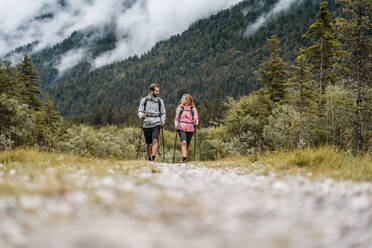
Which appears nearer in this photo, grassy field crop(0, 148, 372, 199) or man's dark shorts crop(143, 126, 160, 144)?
grassy field crop(0, 148, 372, 199)

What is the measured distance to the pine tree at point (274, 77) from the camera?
111ft

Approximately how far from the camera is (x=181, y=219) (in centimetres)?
214

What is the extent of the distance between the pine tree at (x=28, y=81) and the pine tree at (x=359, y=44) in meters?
43.7

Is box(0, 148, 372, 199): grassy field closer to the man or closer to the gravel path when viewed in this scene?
the gravel path

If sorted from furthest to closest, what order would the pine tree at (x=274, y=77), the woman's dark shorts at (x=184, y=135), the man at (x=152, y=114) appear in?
1. the pine tree at (x=274, y=77)
2. the woman's dark shorts at (x=184, y=135)
3. the man at (x=152, y=114)

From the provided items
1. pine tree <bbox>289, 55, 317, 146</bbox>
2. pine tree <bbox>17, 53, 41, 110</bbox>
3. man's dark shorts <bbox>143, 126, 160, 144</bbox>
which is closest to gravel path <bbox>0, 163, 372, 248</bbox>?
man's dark shorts <bbox>143, 126, 160, 144</bbox>

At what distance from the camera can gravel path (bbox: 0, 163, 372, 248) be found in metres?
1.68

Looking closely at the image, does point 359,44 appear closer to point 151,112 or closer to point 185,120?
point 185,120

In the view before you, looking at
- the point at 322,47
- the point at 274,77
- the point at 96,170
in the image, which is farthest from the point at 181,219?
the point at 274,77

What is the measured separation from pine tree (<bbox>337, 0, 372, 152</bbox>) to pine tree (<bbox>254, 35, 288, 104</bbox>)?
48.1 feet

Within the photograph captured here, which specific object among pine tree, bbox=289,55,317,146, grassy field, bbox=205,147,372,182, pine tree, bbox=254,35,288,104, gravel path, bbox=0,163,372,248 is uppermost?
pine tree, bbox=254,35,288,104

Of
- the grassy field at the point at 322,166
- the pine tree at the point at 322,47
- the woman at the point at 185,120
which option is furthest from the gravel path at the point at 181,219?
the pine tree at the point at 322,47

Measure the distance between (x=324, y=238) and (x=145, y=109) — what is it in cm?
950

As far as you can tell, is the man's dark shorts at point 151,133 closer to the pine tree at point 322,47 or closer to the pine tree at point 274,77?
the pine tree at point 322,47
